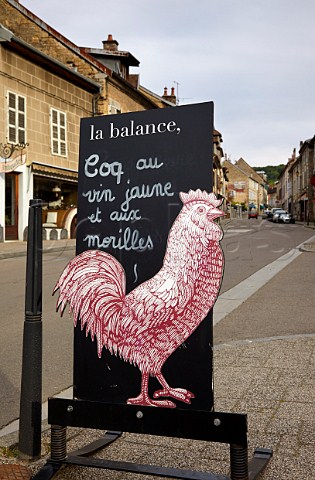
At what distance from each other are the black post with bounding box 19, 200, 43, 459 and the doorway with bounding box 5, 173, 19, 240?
1923 cm

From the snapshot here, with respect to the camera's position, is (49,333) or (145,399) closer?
(145,399)

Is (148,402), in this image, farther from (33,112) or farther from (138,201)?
(33,112)

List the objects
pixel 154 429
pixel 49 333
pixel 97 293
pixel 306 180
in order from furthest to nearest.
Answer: pixel 306 180, pixel 49 333, pixel 97 293, pixel 154 429

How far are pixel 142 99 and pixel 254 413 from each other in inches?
1219

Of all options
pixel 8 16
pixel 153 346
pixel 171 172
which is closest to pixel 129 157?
pixel 171 172

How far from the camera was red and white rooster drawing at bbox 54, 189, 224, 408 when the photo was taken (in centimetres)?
273

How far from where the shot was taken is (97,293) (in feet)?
9.50

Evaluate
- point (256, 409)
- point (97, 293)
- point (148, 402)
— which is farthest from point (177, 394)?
point (256, 409)

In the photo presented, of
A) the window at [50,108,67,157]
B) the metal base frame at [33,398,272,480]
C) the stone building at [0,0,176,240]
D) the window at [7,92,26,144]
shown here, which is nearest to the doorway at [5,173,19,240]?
the stone building at [0,0,176,240]

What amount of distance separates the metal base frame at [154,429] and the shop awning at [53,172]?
2028cm

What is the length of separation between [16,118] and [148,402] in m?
20.2

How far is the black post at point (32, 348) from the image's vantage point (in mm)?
3029

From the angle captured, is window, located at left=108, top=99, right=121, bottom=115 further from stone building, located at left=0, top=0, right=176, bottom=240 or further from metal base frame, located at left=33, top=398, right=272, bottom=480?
metal base frame, located at left=33, top=398, right=272, bottom=480

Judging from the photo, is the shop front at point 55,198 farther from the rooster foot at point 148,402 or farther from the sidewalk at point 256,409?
the rooster foot at point 148,402
